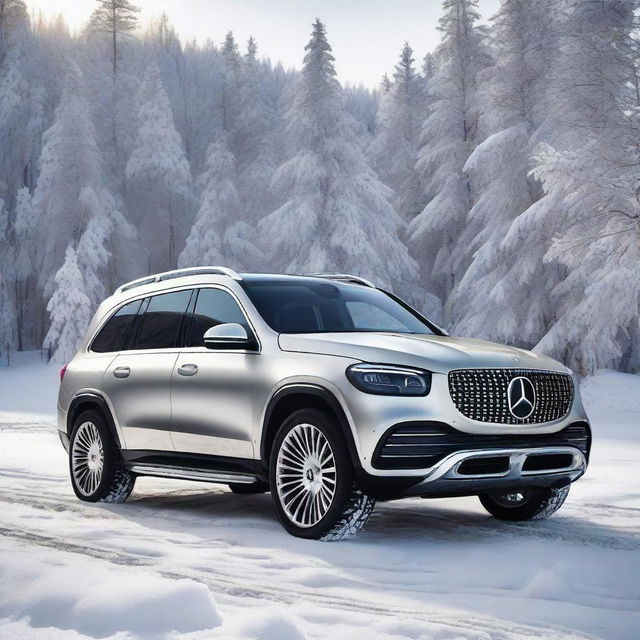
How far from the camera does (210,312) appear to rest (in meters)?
8.68

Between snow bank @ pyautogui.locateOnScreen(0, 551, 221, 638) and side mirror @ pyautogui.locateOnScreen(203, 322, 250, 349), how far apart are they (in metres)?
2.69

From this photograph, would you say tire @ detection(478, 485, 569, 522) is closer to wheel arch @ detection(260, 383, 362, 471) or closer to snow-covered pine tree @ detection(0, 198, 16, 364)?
wheel arch @ detection(260, 383, 362, 471)

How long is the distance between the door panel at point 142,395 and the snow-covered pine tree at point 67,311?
35.0 meters

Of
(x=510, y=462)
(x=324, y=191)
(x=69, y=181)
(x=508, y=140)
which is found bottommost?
(x=510, y=462)

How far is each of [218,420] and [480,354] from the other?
2188 millimetres

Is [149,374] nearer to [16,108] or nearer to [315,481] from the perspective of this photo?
[315,481]

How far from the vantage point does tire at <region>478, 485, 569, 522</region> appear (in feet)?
27.3

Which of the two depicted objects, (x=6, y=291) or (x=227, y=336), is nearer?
(x=227, y=336)

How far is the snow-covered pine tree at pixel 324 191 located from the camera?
37469 millimetres

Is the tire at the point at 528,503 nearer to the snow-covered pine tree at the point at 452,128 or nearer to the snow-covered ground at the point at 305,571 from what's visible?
the snow-covered ground at the point at 305,571

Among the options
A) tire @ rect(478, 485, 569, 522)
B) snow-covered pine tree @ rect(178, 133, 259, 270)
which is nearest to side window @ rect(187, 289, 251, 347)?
tire @ rect(478, 485, 569, 522)

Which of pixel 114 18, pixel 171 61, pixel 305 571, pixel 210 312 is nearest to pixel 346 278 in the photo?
pixel 210 312

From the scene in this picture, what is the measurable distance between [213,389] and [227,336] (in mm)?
542

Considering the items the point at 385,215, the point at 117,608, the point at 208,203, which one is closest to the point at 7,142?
the point at 208,203
